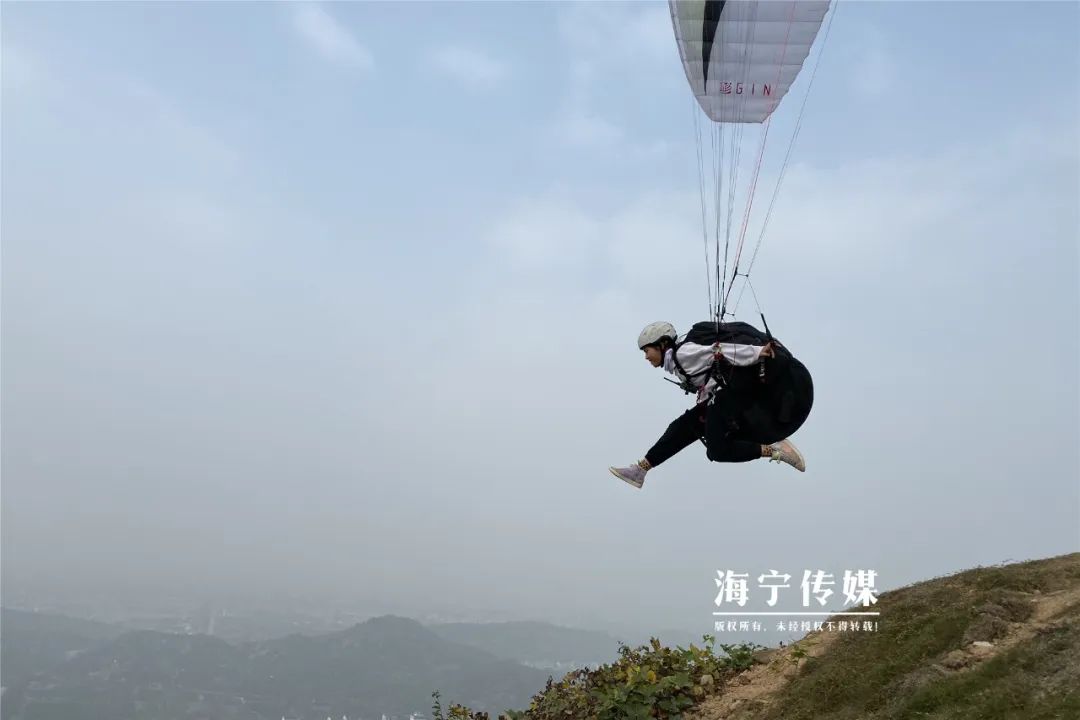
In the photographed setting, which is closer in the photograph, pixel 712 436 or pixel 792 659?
pixel 712 436

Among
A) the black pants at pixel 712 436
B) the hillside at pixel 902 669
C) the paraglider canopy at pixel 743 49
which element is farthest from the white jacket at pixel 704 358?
the paraglider canopy at pixel 743 49

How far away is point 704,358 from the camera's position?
31.2 feet

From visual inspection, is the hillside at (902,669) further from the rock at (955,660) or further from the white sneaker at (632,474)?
the white sneaker at (632,474)

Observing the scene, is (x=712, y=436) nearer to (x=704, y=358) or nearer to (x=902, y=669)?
(x=704, y=358)

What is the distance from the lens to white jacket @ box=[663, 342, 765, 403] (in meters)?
9.33

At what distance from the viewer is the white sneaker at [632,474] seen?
11.2 metres

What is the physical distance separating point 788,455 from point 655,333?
8.15 feet

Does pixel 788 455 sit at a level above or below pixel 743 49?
below

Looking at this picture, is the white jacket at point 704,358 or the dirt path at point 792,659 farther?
the dirt path at point 792,659

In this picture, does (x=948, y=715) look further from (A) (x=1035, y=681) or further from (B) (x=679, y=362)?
(B) (x=679, y=362)

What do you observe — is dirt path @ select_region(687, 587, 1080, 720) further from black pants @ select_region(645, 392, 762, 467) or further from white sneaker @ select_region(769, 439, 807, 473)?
black pants @ select_region(645, 392, 762, 467)

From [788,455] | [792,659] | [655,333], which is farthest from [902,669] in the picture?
[655,333]

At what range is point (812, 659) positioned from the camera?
438 inches

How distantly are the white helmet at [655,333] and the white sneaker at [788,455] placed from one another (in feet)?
6.79
